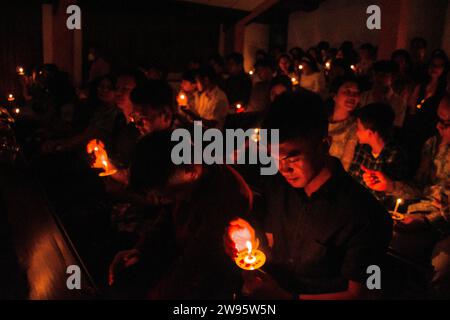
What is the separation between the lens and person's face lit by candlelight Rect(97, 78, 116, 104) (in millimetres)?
4156

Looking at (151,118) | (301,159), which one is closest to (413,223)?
(301,159)

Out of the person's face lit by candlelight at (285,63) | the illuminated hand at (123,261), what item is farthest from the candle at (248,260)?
the person's face lit by candlelight at (285,63)

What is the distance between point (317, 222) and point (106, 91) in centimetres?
307

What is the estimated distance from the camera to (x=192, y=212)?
1.70m

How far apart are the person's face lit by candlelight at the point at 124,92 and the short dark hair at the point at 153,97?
690 millimetres

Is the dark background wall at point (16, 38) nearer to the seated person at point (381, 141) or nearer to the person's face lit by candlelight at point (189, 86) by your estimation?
the person's face lit by candlelight at point (189, 86)

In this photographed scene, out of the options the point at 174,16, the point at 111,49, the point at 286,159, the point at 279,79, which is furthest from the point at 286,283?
the point at 174,16

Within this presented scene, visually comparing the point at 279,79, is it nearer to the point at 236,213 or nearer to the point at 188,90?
the point at 188,90

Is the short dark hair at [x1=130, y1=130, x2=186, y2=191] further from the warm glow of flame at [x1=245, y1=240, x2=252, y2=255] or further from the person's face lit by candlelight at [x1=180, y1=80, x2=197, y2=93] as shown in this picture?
the person's face lit by candlelight at [x1=180, y1=80, x2=197, y2=93]

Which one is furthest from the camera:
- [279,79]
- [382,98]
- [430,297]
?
[279,79]

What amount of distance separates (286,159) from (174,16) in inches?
410

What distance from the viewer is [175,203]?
1.83 metres

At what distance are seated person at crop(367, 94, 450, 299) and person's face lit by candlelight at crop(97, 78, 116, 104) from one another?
2.60 m
